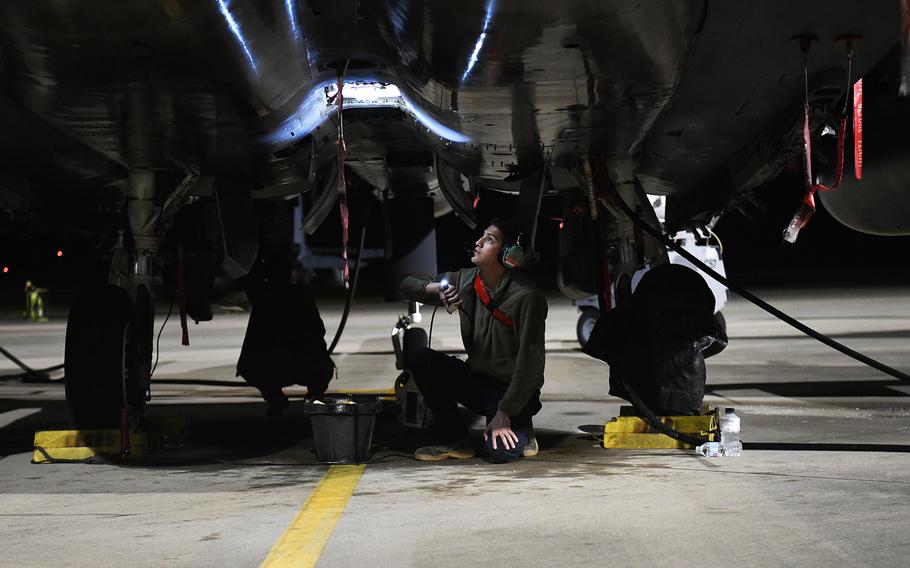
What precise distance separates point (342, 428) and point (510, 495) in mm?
1253

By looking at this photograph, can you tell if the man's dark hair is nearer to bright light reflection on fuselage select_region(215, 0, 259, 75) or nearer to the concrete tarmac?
the concrete tarmac

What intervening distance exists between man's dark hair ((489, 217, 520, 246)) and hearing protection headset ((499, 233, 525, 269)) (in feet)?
0.15

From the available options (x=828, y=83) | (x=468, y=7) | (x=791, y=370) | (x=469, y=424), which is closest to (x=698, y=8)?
(x=468, y=7)

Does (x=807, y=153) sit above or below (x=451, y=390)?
above

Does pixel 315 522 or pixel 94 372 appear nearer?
pixel 315 522

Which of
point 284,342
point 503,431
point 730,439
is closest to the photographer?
point 503,431

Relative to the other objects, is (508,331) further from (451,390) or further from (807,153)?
(807,153)

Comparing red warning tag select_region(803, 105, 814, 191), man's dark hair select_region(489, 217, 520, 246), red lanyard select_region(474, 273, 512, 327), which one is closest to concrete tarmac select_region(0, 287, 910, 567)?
red lanyard select_region(474, 273, 512, 327)

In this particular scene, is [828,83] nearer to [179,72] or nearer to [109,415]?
[179,72]

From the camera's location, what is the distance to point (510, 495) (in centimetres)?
477

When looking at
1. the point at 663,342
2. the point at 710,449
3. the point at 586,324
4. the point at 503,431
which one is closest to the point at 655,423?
the point at 710,449

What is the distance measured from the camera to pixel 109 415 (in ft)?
20.1

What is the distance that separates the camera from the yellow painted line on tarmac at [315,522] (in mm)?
3695

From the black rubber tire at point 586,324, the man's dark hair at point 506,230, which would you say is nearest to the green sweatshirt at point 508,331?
the man's dark hair at point 506,230
